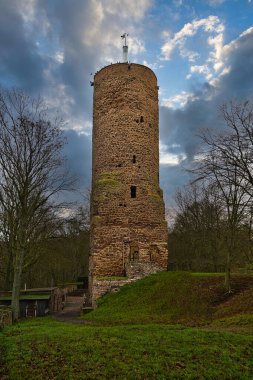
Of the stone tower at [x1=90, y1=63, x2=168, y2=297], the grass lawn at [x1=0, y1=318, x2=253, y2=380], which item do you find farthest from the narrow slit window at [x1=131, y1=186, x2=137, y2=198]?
the grass lawn at [x1=0, y1=318, x2=253, y2=380]

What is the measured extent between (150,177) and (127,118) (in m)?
3.94

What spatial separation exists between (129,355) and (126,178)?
1425 centimetres

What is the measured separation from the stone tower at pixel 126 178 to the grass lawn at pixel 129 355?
1014cm

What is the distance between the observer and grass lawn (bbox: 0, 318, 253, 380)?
6.54 m

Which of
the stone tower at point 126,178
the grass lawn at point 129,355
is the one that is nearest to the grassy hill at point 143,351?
the grass lawn at point 129,355

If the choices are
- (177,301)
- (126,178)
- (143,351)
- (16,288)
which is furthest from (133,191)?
(143,351)

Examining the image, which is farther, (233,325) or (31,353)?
(233,325)

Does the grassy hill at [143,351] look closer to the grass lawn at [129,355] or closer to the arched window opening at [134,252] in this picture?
the grass lawn at [129,355]

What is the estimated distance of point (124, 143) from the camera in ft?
69.7

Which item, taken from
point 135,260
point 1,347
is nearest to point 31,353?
point 1,347

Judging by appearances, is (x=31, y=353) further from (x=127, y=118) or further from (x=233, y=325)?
(x=127, y=118)

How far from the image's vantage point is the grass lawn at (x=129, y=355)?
654cm

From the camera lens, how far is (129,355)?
7.34m

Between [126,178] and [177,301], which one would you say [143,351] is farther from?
[126,178]
